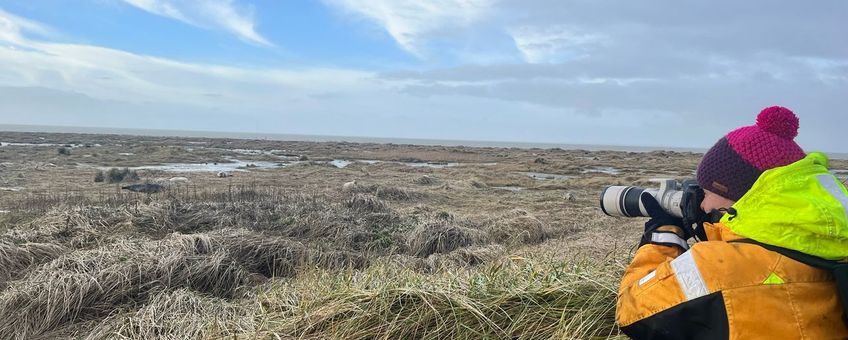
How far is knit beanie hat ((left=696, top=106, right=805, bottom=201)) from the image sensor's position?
175 cm

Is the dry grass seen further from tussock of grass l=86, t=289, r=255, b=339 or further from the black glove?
the black glove

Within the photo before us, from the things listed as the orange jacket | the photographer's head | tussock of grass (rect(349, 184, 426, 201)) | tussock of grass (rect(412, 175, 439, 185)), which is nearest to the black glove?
the photographer's head

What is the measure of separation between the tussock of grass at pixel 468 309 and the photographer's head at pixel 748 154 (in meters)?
1.10

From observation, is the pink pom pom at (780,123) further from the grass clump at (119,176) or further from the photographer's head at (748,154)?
the grass clump at (119,176)

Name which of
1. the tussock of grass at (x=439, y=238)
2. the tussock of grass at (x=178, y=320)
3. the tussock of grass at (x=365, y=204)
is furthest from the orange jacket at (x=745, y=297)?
the tussock of grass at (x=365, y=204)

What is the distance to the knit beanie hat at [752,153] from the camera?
5.75 feet

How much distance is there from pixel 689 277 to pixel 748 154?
1.68 feet

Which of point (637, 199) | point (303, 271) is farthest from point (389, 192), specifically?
point (637, 199)

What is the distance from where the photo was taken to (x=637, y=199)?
2.24 metres

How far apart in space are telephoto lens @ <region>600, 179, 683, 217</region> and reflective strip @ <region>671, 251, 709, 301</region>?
42 cm

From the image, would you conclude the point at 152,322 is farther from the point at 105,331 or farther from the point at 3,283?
the point at 3,283

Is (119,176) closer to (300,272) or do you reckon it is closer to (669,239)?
(300,272)

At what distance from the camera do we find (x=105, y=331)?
3.97 metres

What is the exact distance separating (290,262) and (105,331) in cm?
240
